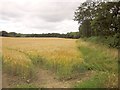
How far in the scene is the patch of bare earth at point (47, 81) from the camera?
13074 mm

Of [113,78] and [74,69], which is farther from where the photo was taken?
[74,69]

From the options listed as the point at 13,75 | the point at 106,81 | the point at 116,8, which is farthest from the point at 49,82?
the point at 116,8

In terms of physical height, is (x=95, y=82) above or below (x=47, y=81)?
above

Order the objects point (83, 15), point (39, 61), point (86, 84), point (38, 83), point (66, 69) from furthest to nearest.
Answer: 1. point (83, 15)
2. point (39, 61)
3. point (66, 69)
4. point (38, 83)
5. point (86, 84)

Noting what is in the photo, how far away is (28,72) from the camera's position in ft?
47.5

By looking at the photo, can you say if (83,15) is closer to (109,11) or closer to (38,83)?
(109,11)

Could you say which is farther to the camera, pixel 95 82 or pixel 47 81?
pixel 47 81

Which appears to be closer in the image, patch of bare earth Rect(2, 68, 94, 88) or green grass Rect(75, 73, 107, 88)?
green grass Rect(75, 73, 107, 88)

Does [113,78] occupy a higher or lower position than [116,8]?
lower

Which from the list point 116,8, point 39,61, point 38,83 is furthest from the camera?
point 116,8

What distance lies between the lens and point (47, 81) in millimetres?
14203

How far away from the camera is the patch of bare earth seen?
13074 millimetres

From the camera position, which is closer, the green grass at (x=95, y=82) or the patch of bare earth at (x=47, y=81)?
the green grass at (x=95, y=82)

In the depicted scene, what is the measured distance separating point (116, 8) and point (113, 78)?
57.1 ft
